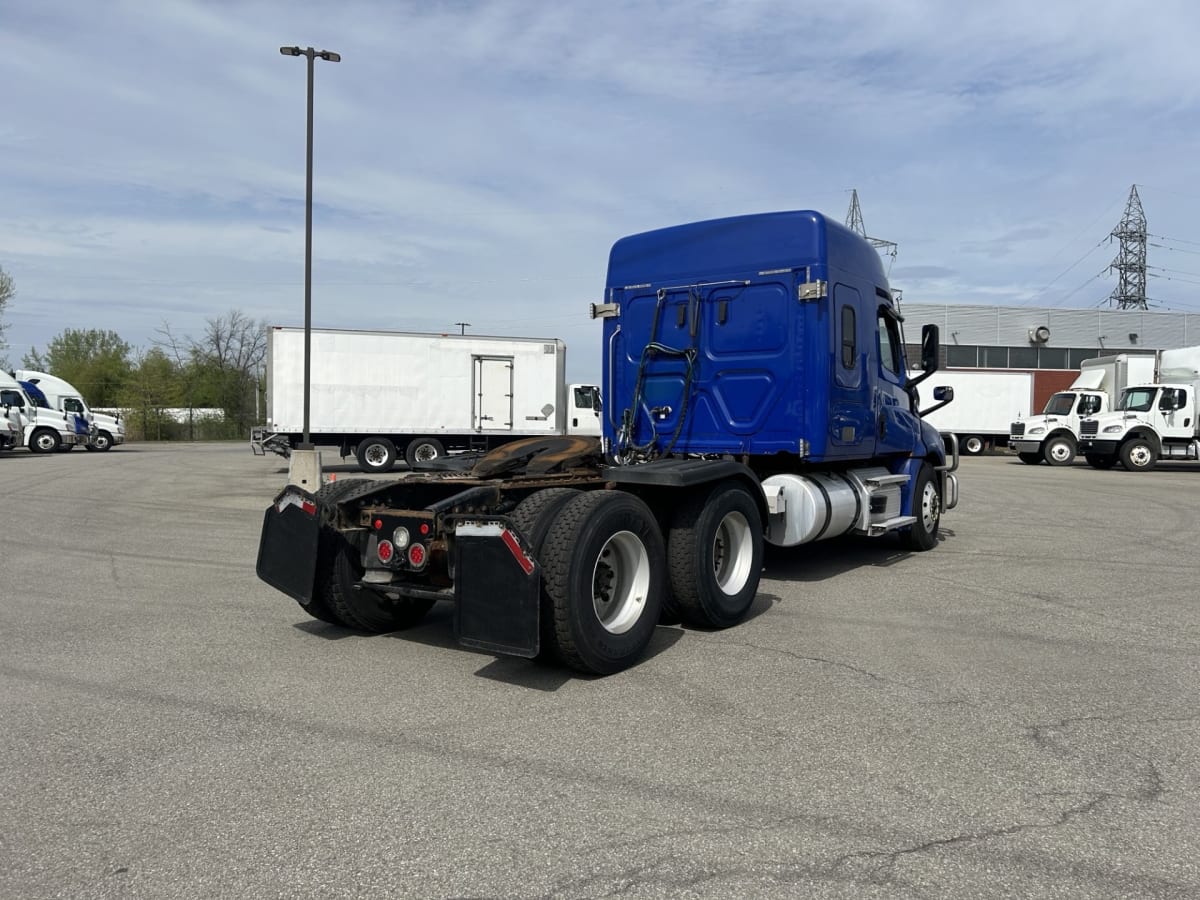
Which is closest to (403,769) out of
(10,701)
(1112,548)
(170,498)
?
(10,701)

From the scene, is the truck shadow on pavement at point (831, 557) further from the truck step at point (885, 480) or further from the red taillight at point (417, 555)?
the red taillight at point (417, 555)

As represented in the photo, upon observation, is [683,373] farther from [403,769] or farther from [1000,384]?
[1000,384]

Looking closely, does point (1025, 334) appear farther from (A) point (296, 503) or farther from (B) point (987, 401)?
(A) point (296, 503)

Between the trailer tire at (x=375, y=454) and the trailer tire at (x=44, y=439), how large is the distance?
1766cm

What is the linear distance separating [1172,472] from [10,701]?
95.3 ft

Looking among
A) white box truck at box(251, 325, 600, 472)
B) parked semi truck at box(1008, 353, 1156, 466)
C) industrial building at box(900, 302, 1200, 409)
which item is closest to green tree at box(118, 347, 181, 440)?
white box truck at box(251, 325, 600, 472)

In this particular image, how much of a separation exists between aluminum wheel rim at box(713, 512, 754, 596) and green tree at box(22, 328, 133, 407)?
6496 centimetres

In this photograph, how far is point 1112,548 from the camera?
34.5 ft

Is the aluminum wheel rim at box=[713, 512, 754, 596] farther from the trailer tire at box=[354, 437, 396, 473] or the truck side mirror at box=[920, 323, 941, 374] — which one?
the trailer tire at box=[354, 437, 396, 473]

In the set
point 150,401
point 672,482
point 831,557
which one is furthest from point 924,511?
point 150,401

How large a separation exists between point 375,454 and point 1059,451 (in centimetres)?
2055

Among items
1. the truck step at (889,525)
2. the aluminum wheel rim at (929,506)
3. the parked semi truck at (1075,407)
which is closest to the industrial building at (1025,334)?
the parked semi truck at (1075,407)

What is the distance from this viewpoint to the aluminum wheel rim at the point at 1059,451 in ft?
93.4

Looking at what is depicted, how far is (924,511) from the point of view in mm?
10148
